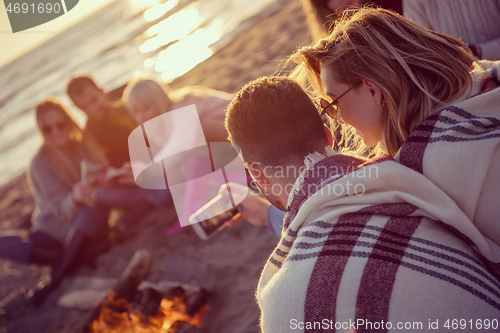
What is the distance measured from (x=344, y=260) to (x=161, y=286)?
270 centimetres

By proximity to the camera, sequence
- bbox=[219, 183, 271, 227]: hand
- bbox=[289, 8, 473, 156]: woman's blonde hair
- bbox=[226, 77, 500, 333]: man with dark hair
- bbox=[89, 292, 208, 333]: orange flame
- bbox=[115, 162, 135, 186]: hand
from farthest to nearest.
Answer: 1. bbox=[115, 162, 135, 186]: hand
2. bbox=[89, 292, 208, 333]: orange flame
3. bbox=[219, 183, 271, 227]: hand
4. bbox=[289, 8, 473, 156]: woman's blonde hair
5. bbox=[226, 77, 500, 333]: man with dark hair

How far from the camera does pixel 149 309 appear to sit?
3.23 meters

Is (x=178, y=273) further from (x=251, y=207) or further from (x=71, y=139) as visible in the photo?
(x=71, y=139)

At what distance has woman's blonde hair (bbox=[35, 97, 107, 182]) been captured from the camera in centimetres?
494

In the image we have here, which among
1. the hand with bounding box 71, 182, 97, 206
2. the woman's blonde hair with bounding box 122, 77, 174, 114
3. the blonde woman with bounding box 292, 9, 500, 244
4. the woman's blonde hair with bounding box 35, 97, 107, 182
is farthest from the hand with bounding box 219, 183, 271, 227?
the woman's blonde hair with bounding box 35, 97, 107, 182

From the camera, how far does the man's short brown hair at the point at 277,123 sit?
168 cm

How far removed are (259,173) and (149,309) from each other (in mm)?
2078

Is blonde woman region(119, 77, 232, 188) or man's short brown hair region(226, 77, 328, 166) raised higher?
man's short brown hair region(226, 77, 328, 166)

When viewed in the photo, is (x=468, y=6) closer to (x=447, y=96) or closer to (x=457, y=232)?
(x=447, y=96)

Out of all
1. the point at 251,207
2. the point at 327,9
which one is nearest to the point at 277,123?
the point at 251,207

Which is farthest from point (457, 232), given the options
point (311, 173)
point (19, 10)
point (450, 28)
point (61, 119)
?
point (61, 119)

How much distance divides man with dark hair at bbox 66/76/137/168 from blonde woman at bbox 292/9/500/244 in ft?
12.6

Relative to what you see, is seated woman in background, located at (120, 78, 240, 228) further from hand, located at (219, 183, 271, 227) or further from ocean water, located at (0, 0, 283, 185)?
ocean water, located at (0, 0, 283, 185)

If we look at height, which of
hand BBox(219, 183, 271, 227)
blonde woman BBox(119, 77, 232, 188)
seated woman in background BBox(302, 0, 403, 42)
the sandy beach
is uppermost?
Result: seated woman in background BBox(302, 0, 403, 42)
